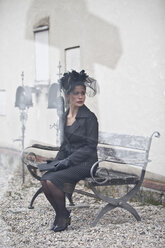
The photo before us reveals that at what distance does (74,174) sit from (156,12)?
205cm

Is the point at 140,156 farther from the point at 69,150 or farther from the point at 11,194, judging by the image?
the point at 11,194

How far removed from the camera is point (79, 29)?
19.3ft

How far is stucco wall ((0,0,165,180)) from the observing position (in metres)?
4.80

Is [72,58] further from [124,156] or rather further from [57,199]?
[57,199]

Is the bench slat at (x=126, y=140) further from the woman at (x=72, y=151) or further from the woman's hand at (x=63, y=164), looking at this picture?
the woman's hand at (x=63, y=164)

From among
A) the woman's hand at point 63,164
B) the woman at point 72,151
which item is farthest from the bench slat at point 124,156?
the woman's hand at point 63,164

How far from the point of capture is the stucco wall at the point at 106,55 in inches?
189

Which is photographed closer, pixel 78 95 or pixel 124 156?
pixel 78 95

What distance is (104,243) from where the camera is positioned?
12.1 feet

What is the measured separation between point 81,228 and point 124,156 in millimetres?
960

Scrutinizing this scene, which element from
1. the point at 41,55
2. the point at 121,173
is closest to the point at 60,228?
the point at 121,173

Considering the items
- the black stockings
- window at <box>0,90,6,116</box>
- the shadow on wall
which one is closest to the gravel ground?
the black stockings

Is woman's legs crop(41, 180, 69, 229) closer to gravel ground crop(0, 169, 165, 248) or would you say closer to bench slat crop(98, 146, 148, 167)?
gravel ground crop(0, 169, 165, 248)

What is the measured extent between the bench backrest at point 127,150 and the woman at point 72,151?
0.31 metres
